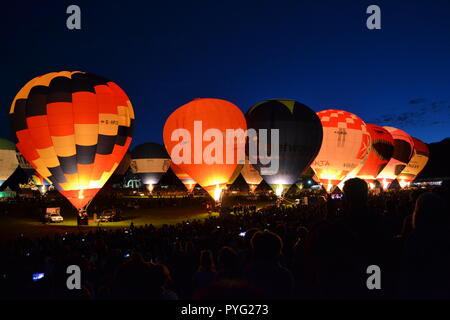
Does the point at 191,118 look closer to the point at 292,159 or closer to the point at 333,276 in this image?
the point at 292,159

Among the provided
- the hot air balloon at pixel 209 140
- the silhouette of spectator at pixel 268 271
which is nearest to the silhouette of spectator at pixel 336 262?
the silhouette of spectator at pixel 268 271

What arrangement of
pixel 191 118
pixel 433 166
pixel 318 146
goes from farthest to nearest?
pixel 433 166 < pixel 318 146 < pixel 191 118

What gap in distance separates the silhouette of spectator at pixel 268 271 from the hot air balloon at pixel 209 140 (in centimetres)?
1647

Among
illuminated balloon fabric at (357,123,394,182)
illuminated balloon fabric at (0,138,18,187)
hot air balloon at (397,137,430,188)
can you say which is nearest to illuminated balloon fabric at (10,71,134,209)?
illuminated balloon fabric at (357,123,394,182)

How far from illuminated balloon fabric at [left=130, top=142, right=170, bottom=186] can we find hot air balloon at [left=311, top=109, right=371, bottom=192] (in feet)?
80.8

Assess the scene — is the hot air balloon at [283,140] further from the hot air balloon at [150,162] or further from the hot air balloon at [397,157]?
the hot air balloon at [150,162]

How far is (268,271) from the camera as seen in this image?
2.63m

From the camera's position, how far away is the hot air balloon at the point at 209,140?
19234mm

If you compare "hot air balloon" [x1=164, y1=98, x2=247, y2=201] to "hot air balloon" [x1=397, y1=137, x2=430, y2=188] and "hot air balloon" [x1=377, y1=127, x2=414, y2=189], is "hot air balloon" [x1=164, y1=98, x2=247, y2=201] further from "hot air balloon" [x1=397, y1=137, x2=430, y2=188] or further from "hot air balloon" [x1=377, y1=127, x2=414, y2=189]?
"hot air balloon" [x1=397, y1=137, x2=430, y2=188]

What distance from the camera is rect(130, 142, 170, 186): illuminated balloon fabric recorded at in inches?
1758

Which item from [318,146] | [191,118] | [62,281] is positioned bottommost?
[62,281]

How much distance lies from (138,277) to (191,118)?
679 inches
